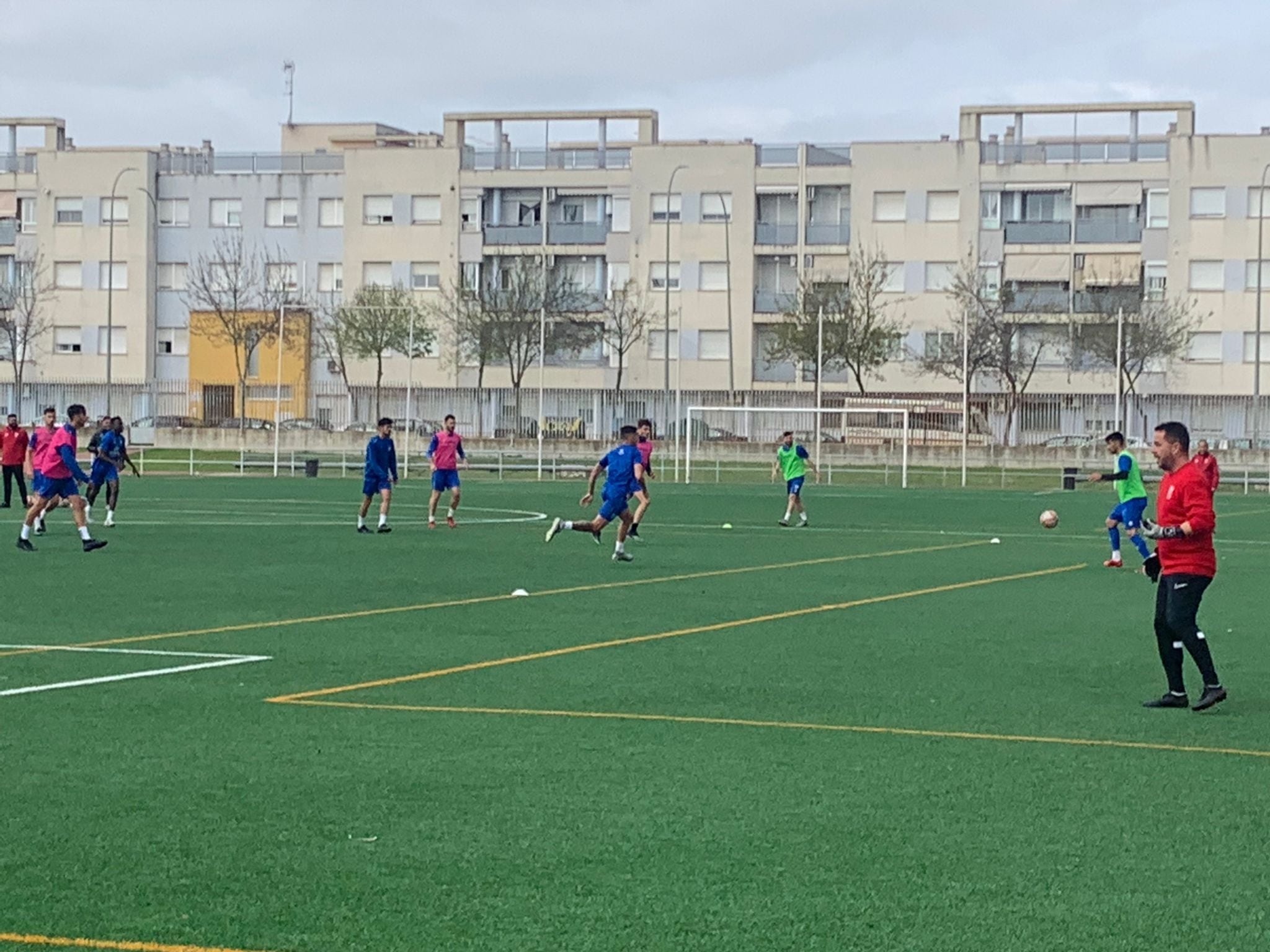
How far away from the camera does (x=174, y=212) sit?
302ft

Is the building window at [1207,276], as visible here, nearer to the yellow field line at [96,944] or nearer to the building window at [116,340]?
the building window at [116,340]

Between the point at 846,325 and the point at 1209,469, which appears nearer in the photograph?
the point at 1209,469

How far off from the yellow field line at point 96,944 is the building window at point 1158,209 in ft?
262

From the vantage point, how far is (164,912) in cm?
705

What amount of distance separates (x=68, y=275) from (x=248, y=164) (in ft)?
A: 31.1

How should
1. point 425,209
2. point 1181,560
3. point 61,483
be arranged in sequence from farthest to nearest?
point 425,209 → point 61,483 → point 1181,560

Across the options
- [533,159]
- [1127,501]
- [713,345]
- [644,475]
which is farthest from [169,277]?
[1127,501]

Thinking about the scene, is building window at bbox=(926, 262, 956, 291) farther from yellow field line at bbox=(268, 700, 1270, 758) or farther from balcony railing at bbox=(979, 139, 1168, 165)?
yellow field line at bbox=(268, 700, 1270, 758)

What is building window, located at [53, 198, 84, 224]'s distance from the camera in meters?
91.0

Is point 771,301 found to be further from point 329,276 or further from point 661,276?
point 329,276

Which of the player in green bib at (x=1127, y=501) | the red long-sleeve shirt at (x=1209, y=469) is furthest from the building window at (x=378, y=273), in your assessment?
the red long-sleeve shirt at (x=1209, y=469)

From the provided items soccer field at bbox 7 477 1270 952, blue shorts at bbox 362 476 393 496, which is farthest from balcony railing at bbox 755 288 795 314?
soccer field at bbox 7 477 1270 952

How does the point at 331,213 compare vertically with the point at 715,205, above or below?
below

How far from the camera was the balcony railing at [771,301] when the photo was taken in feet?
283
